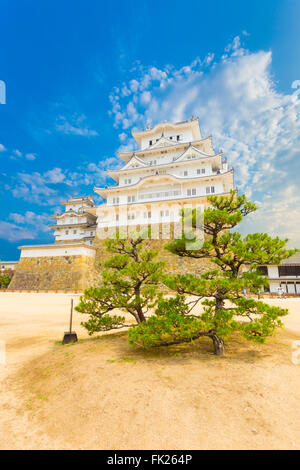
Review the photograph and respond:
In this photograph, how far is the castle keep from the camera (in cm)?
2053

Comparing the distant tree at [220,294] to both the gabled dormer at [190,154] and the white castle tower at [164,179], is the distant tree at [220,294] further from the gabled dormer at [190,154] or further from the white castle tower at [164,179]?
the gabled dormer at [190,154]

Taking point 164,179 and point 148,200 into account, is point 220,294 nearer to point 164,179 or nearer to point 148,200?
point 148,200

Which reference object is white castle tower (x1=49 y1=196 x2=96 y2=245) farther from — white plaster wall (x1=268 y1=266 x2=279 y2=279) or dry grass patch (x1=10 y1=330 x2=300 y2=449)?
dry grass patch (x1=10 y1=330 x2=300 y2=449)

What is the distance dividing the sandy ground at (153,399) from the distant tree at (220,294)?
48 centimetres

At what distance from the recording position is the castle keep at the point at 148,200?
2053 cm

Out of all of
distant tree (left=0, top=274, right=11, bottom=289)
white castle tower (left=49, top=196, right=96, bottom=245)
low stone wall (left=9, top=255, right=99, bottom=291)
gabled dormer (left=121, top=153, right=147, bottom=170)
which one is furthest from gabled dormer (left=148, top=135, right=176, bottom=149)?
distant tree (left=0, top=274, right=11, bottom=289)

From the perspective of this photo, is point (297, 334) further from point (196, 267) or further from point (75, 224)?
point (75, 224)

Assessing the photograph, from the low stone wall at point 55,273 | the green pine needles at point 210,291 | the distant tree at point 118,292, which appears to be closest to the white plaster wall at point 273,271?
the low stone wall at point 55,273

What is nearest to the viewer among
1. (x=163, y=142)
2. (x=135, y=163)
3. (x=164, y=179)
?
(x=164, y=179)

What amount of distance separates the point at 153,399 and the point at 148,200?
839 inches

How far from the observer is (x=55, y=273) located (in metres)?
20.5

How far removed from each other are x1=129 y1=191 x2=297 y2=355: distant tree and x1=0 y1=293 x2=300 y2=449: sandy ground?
1.56 ft

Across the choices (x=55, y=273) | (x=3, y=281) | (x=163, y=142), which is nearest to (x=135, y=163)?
(x=163, y=142)
